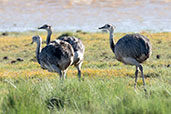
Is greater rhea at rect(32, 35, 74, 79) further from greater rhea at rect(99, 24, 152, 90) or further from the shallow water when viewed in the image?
the shallow water

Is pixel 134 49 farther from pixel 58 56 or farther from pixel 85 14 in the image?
pixel 85 14

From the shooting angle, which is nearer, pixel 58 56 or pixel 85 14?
pixel 58 56

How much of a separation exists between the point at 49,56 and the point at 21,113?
3622 millimetres

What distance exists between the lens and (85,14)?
43469 millimetres

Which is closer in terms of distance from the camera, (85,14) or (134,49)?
(134,49)

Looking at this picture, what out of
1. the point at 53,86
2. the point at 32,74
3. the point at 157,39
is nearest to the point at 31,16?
the point at 157,39

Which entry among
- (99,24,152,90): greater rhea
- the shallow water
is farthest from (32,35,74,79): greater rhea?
the shallow water

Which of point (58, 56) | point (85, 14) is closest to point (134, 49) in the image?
point (58, 56)

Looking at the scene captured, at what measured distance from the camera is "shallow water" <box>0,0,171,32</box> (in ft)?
116

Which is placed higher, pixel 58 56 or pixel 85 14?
pixel 58 56

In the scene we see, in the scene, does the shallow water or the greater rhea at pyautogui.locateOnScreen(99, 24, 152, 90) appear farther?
the shallow water

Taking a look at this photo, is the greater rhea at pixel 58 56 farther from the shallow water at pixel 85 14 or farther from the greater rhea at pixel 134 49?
the shallow water at pixel 85 14

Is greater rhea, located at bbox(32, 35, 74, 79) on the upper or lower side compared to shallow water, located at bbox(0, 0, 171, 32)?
upper

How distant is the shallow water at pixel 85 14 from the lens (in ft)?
116
